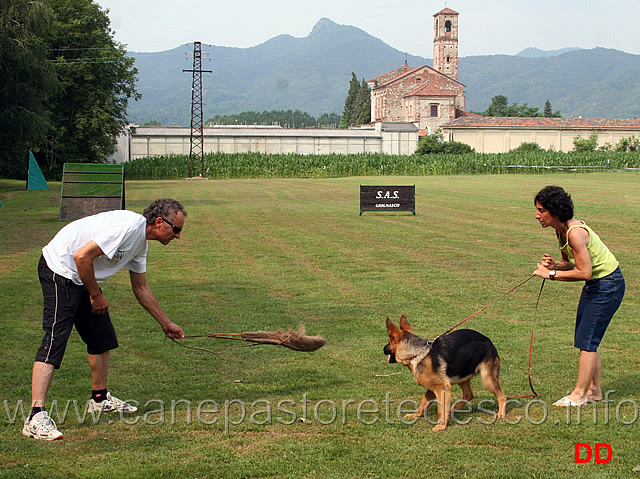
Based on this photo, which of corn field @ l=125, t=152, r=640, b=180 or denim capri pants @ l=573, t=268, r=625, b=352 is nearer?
denim capri pants @ l=573, t=268, r=625, b=352

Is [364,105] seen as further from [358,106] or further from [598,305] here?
[598,305]

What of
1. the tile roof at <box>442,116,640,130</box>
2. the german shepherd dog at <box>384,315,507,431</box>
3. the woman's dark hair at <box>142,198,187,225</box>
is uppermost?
the tile roof at <box>442,116,640,130</box>

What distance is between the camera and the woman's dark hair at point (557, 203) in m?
6.14

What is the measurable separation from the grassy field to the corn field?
5646 cm

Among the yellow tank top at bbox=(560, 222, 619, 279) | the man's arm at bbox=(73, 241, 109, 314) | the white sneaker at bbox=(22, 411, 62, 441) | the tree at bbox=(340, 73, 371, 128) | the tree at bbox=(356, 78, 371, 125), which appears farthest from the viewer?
the tree at bbox=(340, 73, 371, 128)

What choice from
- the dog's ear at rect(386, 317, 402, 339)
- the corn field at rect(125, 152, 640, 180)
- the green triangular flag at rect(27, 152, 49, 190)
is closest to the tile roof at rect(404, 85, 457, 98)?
the corn field at rect(125, 152, 640, 180)

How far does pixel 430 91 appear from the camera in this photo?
11069cm

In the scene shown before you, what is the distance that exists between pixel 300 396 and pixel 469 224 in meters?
18.0

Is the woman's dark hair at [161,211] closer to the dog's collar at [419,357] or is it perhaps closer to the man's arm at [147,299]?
the man's arm at [147,299]

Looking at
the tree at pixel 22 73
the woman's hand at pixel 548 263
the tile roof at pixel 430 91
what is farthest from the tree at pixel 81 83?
the woman's hand at pixel 548 263

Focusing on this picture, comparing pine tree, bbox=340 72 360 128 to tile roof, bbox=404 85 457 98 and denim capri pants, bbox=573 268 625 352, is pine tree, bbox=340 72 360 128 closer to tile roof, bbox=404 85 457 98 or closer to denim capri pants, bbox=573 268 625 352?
tile roof, bbox=404 85 457 98

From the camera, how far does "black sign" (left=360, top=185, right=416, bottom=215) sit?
27.2 meters

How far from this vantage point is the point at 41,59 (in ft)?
127

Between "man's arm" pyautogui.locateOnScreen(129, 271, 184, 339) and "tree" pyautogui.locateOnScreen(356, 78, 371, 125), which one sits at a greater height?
"tree" pyautogui.locateOnScreen(356, 78, 371, 125)
